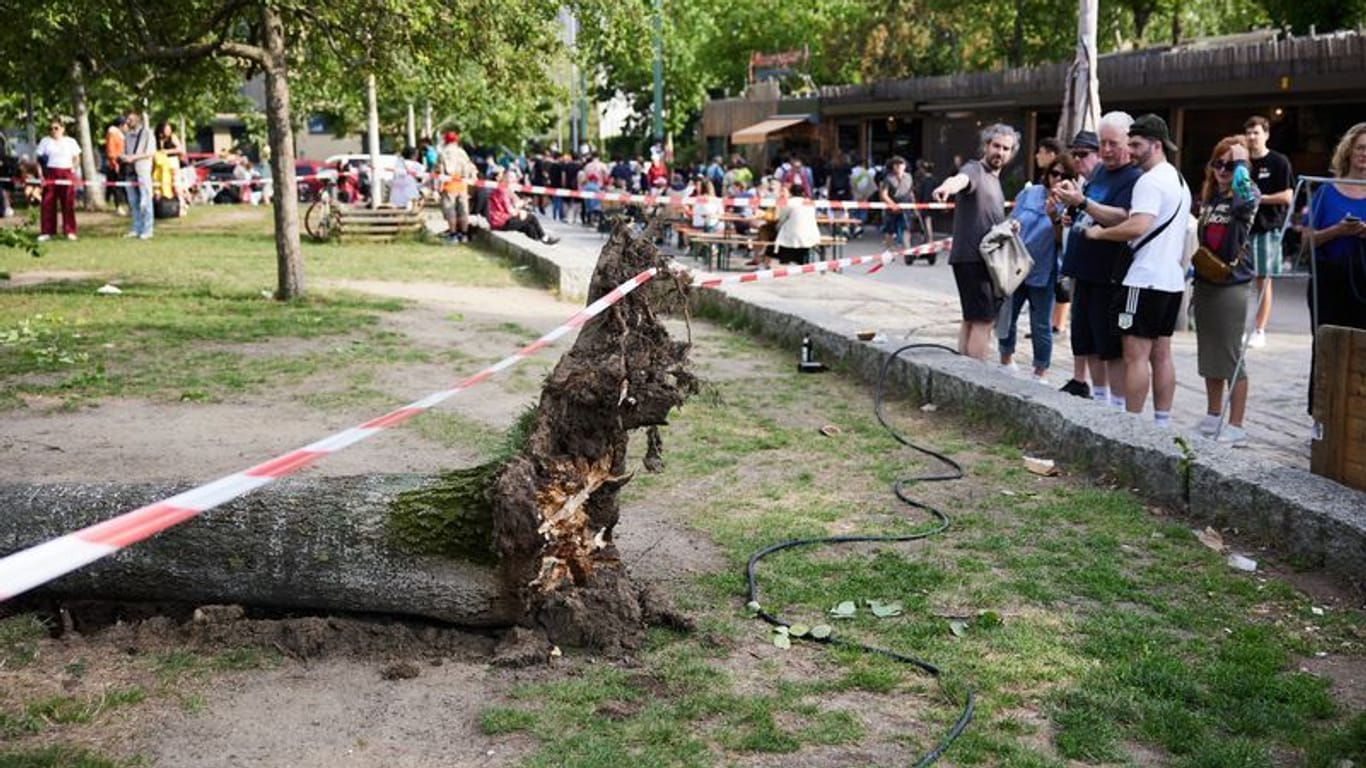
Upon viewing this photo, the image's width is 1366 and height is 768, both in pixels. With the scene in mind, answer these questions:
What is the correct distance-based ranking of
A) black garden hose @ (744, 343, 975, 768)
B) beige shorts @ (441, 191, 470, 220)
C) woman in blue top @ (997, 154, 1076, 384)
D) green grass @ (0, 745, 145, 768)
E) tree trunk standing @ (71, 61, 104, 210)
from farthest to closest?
tree trunk standing @ (71, 61, 104, 210)
beige shorts @ (441, 191, 470, 220)
woman in blue top @ (997, 154, 1076, 384)
black garden hose @ (744, 343, 975, 768)
green grass @ (0, 745, 145, 768)

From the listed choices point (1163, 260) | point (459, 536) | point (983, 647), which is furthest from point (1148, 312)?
point (459, 536)

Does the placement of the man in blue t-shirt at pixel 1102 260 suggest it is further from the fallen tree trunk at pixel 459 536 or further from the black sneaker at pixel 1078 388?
the fallen tree trunk at pixel 459 536

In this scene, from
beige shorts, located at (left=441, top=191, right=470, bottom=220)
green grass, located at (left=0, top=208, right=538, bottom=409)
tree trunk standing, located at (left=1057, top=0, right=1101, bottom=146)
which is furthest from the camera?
beige shorts, located at (left=441, top=191, right=470, bottom=220)

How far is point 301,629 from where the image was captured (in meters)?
4.33

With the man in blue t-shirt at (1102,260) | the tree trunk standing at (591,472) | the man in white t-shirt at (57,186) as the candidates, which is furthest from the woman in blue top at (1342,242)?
the man in white t-shirt at (57,186)

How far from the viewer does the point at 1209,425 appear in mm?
7488

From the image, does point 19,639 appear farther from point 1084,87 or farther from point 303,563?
point 1084,87

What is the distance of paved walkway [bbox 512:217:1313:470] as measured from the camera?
795cm

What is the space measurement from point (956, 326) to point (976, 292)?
3.42 m

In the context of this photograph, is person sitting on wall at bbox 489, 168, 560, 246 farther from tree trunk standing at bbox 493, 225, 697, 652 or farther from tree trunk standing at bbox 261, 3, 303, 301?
tree trunk standing at bbox 493, 225, 697, 652

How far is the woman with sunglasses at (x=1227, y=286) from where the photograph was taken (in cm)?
715

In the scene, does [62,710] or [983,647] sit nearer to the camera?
[62,710]

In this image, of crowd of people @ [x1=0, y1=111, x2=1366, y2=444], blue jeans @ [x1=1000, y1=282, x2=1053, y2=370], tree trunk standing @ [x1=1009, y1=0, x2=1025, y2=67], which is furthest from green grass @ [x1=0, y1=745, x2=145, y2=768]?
tree trunk standing @ [x1=1009, y1=0, x2=1025, y2=67]

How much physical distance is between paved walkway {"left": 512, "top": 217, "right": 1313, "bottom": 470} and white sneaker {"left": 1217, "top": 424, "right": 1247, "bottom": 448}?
67 mm
